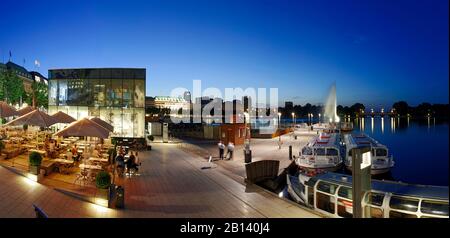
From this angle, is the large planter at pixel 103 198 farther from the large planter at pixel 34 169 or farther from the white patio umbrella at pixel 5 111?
the white patio umbrella at pixel 5 111

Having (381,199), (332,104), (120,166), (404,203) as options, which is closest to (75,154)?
(120,166)

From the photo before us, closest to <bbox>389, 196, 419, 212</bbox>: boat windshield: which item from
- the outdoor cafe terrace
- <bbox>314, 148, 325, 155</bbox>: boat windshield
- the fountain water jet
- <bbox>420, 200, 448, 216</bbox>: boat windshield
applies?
<bbox>420, 200, 448, 216</bbox>: boat windshield

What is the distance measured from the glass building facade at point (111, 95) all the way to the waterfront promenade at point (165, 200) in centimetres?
1992

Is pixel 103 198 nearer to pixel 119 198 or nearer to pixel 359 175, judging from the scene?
pixel 119 198

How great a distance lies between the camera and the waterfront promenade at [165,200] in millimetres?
9391

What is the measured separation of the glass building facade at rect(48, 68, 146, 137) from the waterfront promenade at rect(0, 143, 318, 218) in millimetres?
19919

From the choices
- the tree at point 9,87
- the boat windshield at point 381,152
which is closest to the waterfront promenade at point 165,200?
the boat windshield at point 381,152

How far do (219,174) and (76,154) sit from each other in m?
7.67

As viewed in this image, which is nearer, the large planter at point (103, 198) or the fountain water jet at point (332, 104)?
the large planter at point (103, 198)

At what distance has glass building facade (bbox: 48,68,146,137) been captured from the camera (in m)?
34.0

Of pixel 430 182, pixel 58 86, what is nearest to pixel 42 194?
pixel 58 86

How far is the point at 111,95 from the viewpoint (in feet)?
112

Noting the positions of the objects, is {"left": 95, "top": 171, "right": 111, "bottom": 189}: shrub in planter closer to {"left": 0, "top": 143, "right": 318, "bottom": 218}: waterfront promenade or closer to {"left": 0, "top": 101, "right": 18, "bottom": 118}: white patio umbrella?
{"left": 0, "top": 143, "right": 318, "bottom": 218}: waterfront promenade

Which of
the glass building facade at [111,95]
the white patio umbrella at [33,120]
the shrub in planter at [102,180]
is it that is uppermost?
the glass building facade at [111,95]
